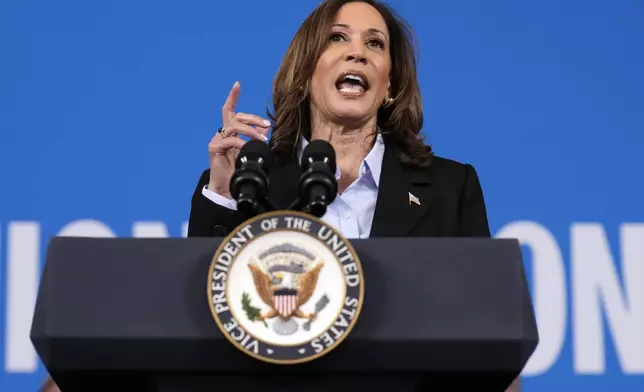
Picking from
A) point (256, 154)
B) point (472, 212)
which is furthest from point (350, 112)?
point (256, 154)

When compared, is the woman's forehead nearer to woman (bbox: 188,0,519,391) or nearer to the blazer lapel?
woman (bbox: 188,0,519,391)

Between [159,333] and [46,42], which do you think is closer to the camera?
[159,333]

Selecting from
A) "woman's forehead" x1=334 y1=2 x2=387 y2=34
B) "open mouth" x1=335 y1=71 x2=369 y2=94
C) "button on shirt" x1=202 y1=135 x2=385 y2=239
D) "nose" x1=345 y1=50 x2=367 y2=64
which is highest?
"woman's forehead" x1=334 y1=2 x2=387 y2=34

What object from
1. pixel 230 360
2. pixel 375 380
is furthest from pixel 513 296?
pixel 230 360

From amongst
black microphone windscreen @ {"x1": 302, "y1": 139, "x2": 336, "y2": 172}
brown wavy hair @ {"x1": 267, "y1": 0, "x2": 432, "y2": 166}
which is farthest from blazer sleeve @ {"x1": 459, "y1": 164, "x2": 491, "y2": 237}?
black microphone windscreen @ {"x1": 302, "y1": 139, "x2": 336, "y2": 172}

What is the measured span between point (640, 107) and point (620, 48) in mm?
151

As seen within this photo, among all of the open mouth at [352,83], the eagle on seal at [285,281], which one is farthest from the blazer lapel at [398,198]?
the eagle on seal at [285,281]

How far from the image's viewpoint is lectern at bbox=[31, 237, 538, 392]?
46.3 inches

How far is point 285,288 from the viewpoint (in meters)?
1.15

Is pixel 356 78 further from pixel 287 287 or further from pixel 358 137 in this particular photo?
pixel 287 287

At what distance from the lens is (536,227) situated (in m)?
2.46

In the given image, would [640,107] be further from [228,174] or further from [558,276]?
[228,174]

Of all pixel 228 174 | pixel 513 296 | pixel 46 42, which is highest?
pixel 46 42

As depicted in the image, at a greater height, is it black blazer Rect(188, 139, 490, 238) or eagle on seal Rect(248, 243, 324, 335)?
black blazer Rect(188, 139, 490, 238)
